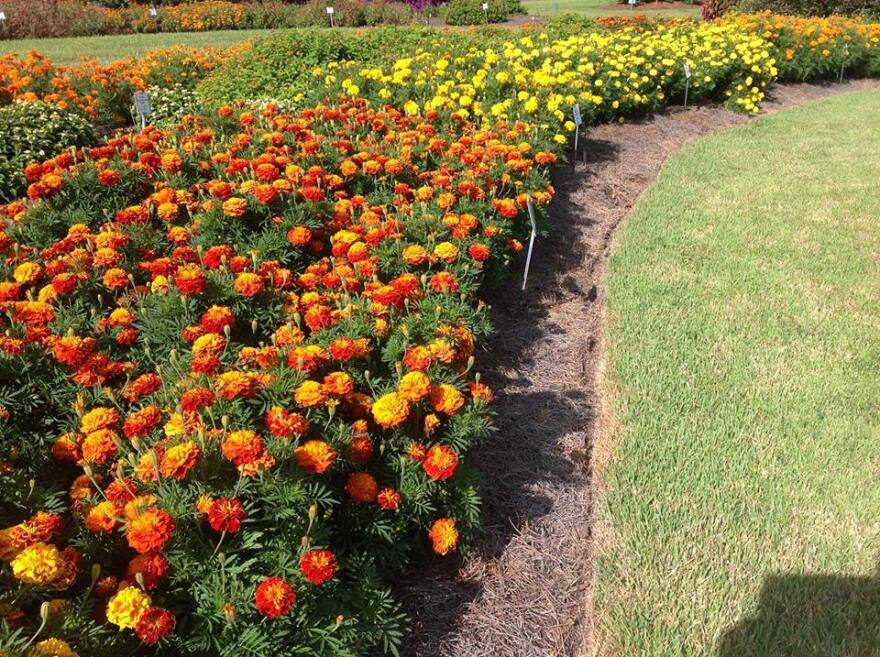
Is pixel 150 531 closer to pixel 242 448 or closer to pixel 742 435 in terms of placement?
pixel 242 448

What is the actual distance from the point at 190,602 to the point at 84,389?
3.67 ft

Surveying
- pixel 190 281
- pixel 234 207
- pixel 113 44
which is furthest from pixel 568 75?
pixel 113 44

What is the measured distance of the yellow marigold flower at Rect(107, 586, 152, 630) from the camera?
1440mm

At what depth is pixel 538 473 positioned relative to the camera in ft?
9.56

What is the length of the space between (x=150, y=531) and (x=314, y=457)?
50 centimetres

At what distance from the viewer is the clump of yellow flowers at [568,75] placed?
6051 mm

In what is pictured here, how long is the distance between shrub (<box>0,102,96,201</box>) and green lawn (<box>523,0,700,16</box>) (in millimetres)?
21714

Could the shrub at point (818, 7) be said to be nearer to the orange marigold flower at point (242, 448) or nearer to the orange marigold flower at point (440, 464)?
the orange marigold flower at point (440, 464)

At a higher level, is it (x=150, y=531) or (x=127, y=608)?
(x=150, y=531)

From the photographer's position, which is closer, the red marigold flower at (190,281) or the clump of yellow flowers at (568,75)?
the red marigold flower at (190,281)

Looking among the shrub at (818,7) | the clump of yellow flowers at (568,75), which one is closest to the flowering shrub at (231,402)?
the clump of yellow flowers at (568,75)

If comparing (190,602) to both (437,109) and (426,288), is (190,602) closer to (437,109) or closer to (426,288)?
(426,288)

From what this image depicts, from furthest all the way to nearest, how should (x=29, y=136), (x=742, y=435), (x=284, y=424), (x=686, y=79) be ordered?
(x=686, y=79) → (x=29, y=136) → (x=742, y=435) → (x=284, y=424)

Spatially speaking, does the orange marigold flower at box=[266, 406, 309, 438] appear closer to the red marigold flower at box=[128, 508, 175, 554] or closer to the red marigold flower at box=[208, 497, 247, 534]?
the red marigold flower at box=[208, 497, 247, 534]
